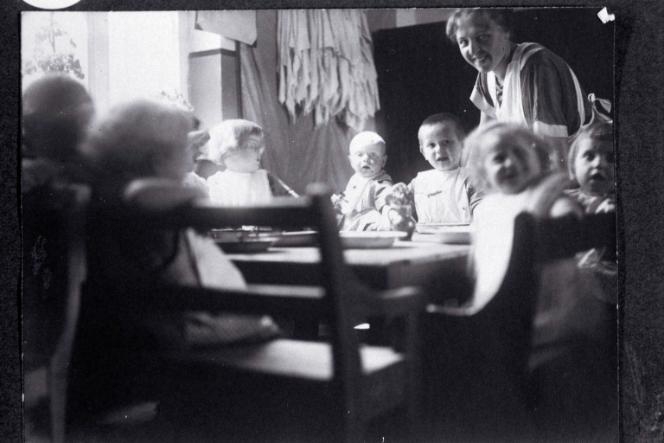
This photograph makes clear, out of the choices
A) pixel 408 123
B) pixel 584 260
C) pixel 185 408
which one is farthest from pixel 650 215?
pixel 185 408

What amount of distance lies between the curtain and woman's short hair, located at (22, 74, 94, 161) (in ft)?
1.04

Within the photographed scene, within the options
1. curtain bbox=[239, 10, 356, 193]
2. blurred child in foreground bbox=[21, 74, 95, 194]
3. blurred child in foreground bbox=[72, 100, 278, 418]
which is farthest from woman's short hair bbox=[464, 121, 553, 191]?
blurred child in foreground bbox=[21, 74, 95, 194]

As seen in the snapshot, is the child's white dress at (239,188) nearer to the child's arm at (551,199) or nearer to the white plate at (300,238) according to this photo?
the white plate at (300,238)

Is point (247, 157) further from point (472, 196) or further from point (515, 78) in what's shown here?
point (515, 78)

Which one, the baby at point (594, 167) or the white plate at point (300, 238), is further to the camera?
the baby at point (594, 167)

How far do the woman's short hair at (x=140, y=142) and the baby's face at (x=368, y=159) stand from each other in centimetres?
33

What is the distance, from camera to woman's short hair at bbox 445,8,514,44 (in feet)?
4.06

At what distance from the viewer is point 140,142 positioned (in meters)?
1.17

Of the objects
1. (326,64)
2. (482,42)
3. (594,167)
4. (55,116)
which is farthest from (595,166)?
(55,116)

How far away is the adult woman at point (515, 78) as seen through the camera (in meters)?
1.23

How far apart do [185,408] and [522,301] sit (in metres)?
0.70

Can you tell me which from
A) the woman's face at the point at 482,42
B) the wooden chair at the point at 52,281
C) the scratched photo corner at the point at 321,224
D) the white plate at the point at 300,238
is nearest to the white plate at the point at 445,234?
the scratched photo corner at the point at 321,224

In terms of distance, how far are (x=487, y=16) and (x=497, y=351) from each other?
68 cm

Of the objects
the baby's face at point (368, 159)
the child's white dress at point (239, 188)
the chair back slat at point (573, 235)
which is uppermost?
the baby's face at point (368, 159)
